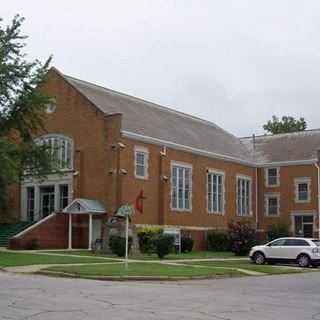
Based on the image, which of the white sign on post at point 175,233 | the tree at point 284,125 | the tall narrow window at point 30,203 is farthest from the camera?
the tree at point 284,125

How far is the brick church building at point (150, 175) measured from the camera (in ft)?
156

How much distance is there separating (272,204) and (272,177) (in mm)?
2371

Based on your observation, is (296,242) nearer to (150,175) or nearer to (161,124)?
(150,175)

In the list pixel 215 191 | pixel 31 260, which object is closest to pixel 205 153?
pixel 215 191

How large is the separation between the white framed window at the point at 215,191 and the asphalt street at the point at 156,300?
103 feet

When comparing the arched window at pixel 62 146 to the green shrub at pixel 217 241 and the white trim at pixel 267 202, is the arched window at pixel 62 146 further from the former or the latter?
the white trim at pixel 267 202

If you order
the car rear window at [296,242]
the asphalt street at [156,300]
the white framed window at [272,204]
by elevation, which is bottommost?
the asphalt street at [156,300]

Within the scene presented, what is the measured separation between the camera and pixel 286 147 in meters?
63.9

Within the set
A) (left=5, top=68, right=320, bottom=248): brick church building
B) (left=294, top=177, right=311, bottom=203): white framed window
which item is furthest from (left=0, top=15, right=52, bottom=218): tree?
(left=294, top=177, right=311, bottom=203): white framed window

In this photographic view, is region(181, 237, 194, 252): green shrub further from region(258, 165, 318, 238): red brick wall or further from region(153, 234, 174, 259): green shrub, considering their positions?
region(258, 165, 318, 238): red brick wall

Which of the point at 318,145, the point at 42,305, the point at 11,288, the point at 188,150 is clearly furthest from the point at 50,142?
the point at 42,305

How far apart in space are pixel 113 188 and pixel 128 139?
3468 millimetres

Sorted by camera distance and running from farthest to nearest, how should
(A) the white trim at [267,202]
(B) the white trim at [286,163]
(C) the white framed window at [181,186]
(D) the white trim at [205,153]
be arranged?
(A) the white trim at [267,202] → (B) the white trim at [286,163] → (C) the white framed window at [181,186] → (D) the white trim at [205,153]

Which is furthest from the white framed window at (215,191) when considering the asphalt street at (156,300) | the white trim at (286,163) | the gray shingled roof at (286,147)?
the asphalt street at (156,300)
